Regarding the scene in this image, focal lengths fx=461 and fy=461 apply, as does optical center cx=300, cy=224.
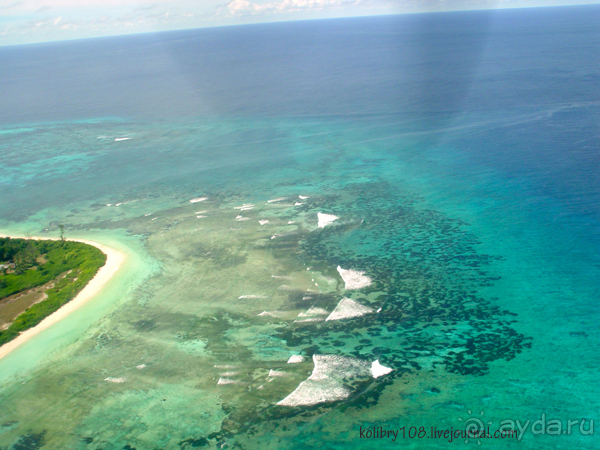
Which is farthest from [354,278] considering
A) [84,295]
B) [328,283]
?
[84,295]

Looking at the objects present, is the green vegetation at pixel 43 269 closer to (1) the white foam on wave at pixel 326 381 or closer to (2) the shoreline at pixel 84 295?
(2) the shoreline at pixel 84 295

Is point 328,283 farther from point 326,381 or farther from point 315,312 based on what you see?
point 326,381

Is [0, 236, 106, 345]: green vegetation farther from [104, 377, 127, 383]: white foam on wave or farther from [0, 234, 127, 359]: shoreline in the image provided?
[104, 377, 127, 383]: white foam on wave

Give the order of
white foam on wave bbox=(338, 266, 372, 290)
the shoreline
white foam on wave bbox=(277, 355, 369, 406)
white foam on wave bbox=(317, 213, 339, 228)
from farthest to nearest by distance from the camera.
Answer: white foam on wave bbox=(317, 213, 339, 228), white foam on wave bbox=(338, 266, 372, 290), the shoreline, white foam on wave bbox=(277, 355, 369, 406)

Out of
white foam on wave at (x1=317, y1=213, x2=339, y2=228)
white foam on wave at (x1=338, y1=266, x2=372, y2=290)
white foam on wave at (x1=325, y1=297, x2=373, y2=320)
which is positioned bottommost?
white foam on wave at (x1=325, y1=297, x2=373, y2=320)

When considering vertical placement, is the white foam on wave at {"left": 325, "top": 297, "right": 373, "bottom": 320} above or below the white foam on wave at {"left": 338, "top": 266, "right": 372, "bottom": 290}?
below

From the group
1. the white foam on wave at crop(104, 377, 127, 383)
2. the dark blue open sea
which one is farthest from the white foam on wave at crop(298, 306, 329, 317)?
the white foam on wave at crop(104, 377, 127, 383)
